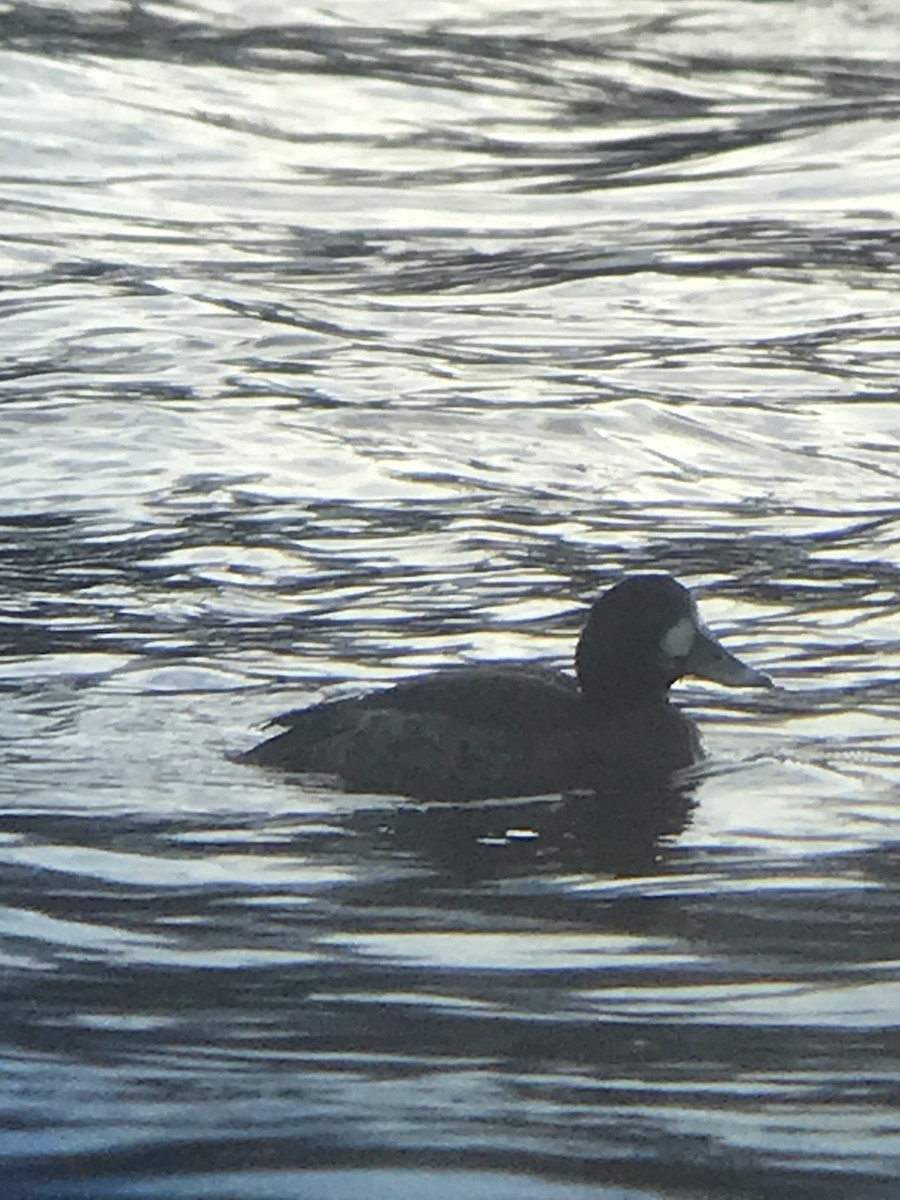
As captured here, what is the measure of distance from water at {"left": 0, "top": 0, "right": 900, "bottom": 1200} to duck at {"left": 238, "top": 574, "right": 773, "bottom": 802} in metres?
0.11

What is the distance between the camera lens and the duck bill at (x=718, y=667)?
28.9 feet

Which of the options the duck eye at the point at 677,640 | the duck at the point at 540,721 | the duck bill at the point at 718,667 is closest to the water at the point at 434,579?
the duck at the point at 540,721

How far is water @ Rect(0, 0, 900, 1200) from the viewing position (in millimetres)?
5938

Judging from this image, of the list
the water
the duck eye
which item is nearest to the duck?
the duck eye

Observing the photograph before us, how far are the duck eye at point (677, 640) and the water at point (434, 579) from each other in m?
0.37

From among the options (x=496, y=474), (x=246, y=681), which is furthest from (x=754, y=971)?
(x=496, y=474)

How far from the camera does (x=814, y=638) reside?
9922 millimetres

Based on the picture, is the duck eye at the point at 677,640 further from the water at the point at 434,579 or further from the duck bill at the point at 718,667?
the water at the point at 434,579

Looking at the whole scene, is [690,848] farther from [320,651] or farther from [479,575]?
[479,575]

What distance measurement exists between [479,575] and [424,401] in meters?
3.19

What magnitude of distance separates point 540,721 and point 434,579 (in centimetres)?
213

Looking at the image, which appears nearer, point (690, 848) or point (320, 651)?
point (690, 848)

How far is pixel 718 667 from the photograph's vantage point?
29.0ft

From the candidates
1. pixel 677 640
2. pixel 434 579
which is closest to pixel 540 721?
pixel 677 640
